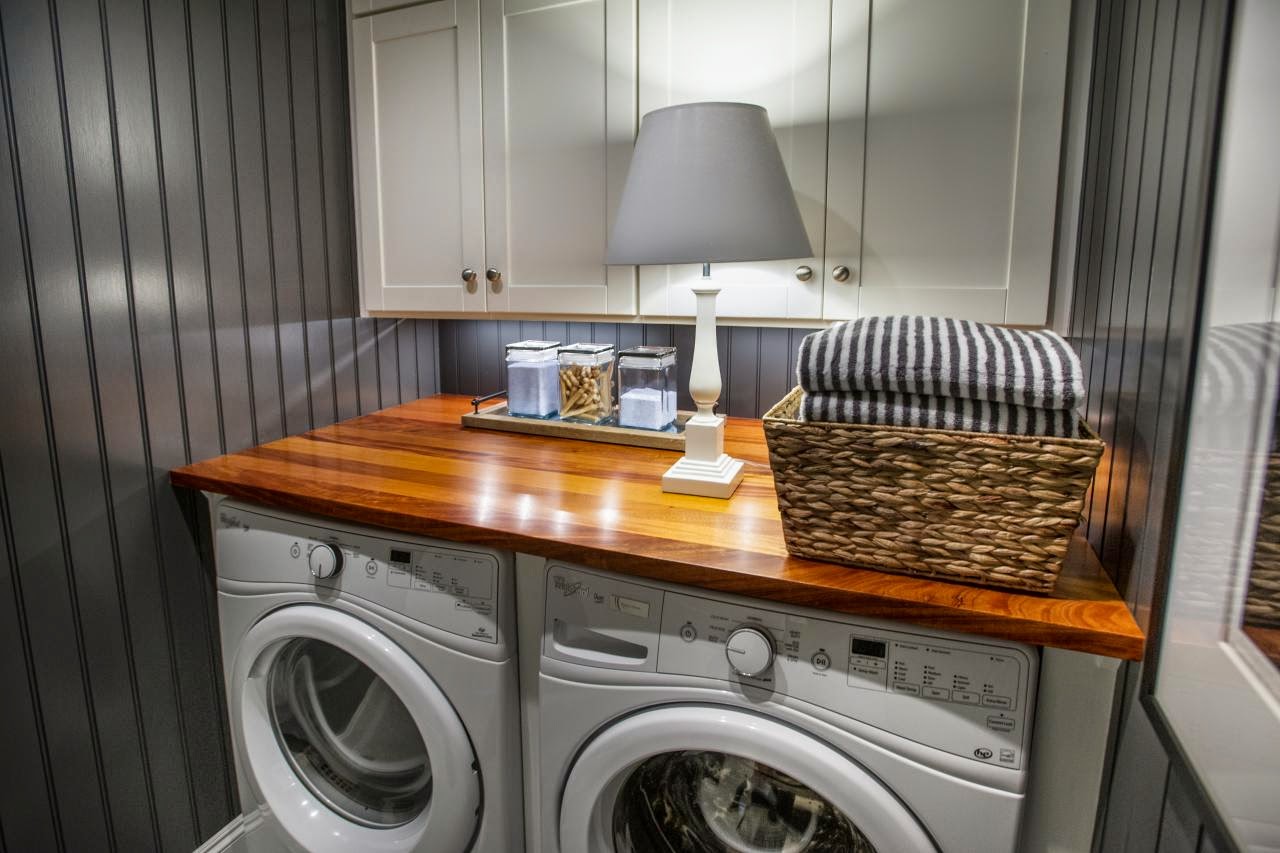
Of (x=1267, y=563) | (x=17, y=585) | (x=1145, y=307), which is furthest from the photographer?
(x=17, y=585)

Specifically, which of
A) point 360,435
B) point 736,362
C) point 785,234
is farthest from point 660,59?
point 360,435

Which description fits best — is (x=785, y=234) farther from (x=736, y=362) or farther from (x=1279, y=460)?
(x=1279, y=460)

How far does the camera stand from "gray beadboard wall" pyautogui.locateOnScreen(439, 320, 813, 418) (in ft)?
5.63

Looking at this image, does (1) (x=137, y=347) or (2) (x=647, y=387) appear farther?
(2) (x=647, y=387)

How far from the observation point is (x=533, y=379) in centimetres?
173

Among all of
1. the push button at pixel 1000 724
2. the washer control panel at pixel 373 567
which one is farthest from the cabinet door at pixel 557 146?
the push button at pixel 1000 724

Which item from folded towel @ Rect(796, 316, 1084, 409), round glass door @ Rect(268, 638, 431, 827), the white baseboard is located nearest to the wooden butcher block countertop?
folded towel @ Rect(796, 316, 1084, 409)

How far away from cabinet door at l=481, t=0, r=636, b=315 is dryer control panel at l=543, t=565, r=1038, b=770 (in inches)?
27.6

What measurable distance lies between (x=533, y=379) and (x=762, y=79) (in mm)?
783

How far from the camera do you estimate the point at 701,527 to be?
1.14m

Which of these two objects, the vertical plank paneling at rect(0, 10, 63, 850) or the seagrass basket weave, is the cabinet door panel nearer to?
the seagrass basket weave

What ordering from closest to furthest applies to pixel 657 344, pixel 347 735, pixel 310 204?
1. pixel 347 735
2. pixel 310 204
3. pixel 657 344

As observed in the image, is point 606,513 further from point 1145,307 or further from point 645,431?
point 1145,307

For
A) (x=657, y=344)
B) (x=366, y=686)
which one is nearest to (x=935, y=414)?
(x=657, y=344)
